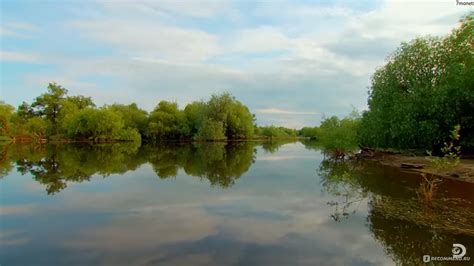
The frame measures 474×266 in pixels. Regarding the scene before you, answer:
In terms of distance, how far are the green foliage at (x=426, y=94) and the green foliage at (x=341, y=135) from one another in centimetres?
127

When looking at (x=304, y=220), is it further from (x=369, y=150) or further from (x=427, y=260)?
(x=369, y=150)

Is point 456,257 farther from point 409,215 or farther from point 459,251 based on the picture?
point 409,215

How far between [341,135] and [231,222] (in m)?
22.5

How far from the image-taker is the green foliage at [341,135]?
1138 inches

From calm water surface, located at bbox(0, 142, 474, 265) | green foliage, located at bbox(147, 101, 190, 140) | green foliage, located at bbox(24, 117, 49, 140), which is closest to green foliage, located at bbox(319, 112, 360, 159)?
calm water surface, located at bbox(0, 142, 474, 265)

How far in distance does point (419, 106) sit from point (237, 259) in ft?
76.9

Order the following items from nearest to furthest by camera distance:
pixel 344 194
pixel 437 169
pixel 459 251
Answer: pixel 459 251
pixel 344 194
pixel 437 169

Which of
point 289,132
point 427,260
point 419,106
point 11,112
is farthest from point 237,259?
point 289,132

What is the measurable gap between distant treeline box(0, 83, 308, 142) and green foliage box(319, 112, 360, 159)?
37.0 m

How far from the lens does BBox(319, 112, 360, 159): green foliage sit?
28906 millimetres

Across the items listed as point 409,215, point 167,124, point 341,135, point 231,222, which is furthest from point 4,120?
point 409,215

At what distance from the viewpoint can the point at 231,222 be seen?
29.8 feet

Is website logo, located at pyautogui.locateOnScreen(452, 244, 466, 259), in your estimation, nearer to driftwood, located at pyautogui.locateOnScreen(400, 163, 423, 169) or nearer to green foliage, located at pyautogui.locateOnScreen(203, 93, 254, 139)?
driftwood, located at pyautogui.locateOnScreen(400, 163, 423, 169)

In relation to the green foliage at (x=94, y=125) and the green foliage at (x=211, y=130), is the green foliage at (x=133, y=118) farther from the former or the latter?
the green foliage at (x=211, y=130)
